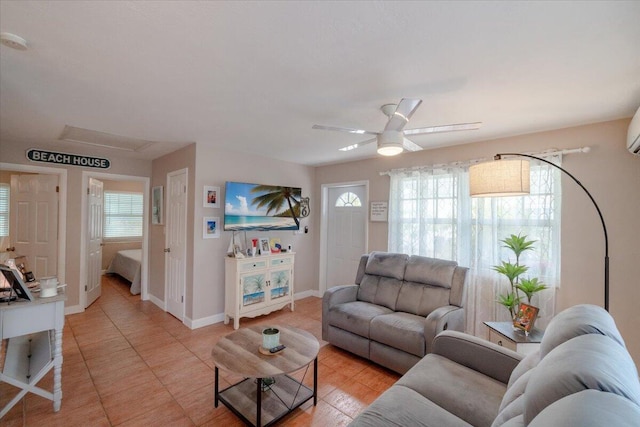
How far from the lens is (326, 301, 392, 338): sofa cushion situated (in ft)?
9.04

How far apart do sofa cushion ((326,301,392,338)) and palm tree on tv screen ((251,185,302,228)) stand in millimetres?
1868

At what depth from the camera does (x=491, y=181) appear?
6.41ft

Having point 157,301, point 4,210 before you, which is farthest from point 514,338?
point 4,210

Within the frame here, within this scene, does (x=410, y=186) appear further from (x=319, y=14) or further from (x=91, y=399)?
(x=91, y=399)

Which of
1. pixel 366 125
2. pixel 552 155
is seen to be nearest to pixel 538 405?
pixel 366 125

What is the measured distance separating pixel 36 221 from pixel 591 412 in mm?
5653

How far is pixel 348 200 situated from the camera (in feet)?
15.7

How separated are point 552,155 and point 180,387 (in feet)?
13.4

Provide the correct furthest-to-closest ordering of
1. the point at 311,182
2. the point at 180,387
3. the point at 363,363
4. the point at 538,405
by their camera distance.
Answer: the point at 311,182 → the point at 363,363 → the point at 180,387 → the point at 538,405

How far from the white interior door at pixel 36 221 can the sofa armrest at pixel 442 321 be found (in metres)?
4.89

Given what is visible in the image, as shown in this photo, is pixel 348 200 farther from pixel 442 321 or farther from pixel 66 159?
pixel 66 159

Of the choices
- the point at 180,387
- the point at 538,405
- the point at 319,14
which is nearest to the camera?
Result: the point at 538,405

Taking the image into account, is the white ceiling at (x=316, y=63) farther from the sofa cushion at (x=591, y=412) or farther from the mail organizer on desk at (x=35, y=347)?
the mail organizer on desk at (x=35, y=347)

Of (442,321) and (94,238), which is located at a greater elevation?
(94,238)
